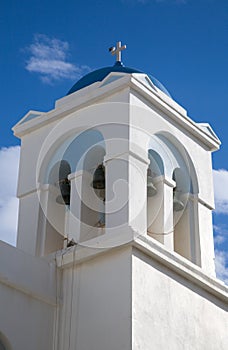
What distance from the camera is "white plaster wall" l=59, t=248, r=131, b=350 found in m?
10.6

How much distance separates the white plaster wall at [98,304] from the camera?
34.7ft

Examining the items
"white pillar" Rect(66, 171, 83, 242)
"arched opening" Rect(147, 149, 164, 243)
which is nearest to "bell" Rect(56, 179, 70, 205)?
"white pillar" Rect(66, 171, 83, 242)

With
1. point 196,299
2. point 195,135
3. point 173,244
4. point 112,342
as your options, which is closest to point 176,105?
point 195,135

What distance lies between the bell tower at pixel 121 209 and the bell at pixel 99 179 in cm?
2

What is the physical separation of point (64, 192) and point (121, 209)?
155cm

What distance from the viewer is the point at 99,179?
12570mm

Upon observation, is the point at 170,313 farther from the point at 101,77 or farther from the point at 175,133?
the point at 101,77

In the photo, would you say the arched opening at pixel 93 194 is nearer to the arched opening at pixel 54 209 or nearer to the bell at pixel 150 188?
the arched opening at pixel 54 209

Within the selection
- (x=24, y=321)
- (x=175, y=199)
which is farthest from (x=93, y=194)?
(x=24, y=321)

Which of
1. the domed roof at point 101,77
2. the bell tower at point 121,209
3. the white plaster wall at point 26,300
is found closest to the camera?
the white plaster wall at point 26,300

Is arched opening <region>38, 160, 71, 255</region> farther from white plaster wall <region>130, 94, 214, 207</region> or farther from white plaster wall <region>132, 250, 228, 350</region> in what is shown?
white plaster wall <region>132, 250, 228, 350</region>

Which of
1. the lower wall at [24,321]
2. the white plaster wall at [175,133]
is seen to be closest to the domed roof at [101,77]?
the white plaster wall at [175,133]

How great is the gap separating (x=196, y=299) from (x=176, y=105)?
122 inches

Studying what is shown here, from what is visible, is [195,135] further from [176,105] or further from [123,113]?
[123,113]
